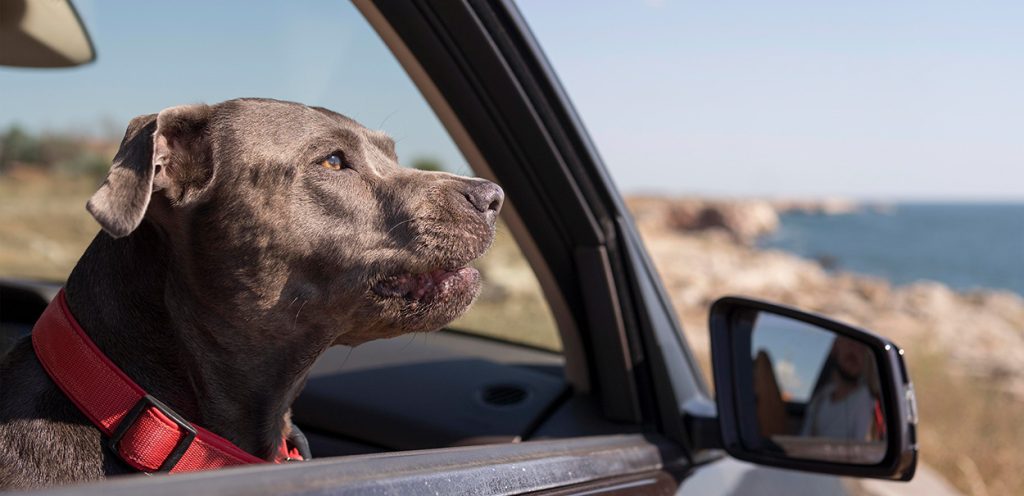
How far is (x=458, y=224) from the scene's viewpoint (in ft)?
8.43

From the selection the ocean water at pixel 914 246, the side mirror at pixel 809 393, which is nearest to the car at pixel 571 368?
the side mirror at pixel 809 393

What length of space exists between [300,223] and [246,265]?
7.2 inches

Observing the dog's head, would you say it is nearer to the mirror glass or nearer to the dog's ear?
the dog's ear

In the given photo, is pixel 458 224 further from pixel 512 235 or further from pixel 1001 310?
pixel 1001 310

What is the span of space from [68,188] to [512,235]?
5.36ft

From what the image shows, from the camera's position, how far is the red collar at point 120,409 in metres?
1.89

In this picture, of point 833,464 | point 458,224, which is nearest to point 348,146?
point 458,224

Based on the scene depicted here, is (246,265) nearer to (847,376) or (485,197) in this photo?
(485,197)

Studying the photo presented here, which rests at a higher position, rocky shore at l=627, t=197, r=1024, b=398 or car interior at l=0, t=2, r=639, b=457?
car interior at l=0, t=2, r=639, b=457

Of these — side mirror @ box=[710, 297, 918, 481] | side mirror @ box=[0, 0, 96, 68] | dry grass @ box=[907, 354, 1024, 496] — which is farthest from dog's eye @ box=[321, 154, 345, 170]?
dry grass @ box=[907, 354, 1024, 496]

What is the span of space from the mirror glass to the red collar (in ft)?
5.57

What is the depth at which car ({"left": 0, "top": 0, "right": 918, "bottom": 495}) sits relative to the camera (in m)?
2.53

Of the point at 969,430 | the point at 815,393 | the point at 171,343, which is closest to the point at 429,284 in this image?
the point at 171,343

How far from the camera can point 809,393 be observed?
3016mm
